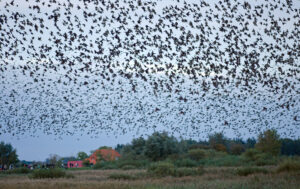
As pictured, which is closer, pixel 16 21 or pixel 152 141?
pixel 16 21

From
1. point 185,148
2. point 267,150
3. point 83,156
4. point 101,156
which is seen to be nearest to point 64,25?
point 185,148

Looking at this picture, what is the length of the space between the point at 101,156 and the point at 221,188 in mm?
59750

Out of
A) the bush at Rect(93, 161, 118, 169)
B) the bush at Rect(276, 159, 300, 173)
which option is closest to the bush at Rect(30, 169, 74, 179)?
the bush at Rect(276, 159, 300, 173)

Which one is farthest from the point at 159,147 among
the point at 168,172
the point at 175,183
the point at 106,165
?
the point at 175,183

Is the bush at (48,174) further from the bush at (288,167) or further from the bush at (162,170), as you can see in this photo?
the bush at (288,167)

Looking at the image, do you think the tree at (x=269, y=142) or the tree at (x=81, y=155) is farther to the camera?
the tree at (x=81, y=155)

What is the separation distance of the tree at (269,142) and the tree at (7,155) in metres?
46.8

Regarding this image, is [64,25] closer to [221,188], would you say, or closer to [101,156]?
[221,188]

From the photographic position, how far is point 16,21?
1454 centimetres

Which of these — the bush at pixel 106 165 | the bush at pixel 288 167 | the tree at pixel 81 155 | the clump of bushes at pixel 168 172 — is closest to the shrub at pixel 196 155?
the bush at pixel 106 165

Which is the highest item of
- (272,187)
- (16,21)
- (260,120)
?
(16,21)

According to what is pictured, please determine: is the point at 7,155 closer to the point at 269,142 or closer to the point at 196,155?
the point at 196,155

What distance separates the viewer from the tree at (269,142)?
215 feet

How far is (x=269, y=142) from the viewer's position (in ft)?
218
